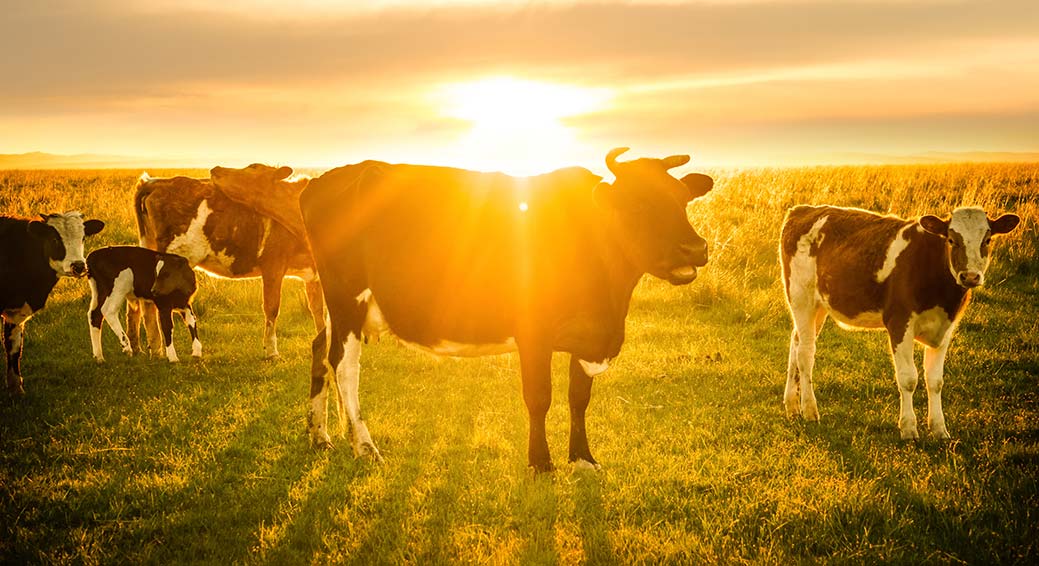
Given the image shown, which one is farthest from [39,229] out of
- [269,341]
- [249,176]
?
[269,341]

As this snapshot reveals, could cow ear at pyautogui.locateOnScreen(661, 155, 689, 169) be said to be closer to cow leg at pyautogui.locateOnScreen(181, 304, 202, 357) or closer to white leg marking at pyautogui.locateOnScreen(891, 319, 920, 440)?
white leg marking at pyautogui.locateOnScreen(891, 319, 920, 440)

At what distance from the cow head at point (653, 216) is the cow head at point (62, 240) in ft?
25.0

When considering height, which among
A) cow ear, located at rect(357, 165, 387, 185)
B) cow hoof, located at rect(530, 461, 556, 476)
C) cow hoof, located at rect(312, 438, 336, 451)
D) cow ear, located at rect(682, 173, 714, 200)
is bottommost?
cow hoof, located at rect(312, 438, 336, 451)

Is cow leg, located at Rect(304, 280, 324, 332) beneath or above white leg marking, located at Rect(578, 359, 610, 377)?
beneath

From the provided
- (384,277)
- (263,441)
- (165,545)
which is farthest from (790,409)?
(165,545)

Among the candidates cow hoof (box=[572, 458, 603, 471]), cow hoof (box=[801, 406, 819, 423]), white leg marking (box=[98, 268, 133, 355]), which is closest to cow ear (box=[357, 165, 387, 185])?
cow hoof (box=[572, 458, 603, 471])

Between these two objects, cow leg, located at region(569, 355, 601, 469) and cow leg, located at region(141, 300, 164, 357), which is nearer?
cow leg, located at region(569, 355, 601, 469)

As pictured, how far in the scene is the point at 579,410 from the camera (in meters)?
6.76

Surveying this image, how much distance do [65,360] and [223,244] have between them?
2.92 m

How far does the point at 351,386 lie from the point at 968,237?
21.3 ft

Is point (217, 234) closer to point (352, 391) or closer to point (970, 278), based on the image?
point (352, 391)

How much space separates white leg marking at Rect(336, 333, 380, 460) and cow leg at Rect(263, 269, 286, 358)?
15.3 feet

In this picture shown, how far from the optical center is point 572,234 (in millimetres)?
6473

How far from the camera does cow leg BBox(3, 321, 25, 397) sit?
9156 mm
